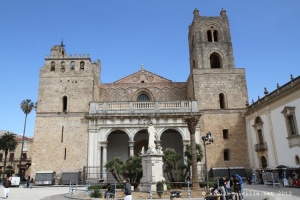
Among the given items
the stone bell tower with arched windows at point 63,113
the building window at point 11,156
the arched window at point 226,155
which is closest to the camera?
the stone bell tower with arched windows at point 63,113

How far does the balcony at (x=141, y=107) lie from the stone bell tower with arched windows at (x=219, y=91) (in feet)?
4.44

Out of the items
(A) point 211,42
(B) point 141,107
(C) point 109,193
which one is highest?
(A) point 211,42

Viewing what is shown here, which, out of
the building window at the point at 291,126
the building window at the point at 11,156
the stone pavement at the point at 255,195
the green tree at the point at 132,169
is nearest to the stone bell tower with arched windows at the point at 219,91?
the building window at the point at 291,126

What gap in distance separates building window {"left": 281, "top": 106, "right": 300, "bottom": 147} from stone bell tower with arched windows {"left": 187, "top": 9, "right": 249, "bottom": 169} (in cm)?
672

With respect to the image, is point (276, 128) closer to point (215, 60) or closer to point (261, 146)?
point (261, 146)

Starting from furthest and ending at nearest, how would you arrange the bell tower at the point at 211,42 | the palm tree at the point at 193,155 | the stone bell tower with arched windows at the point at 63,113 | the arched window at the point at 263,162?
the bell tower at the point at 211,42
the stone bell tower with arched windows at the point at 63,113
the arched window at the point at 263,162
the palm tree at the point at 193,155

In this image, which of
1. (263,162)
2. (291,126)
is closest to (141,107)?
(263,162)

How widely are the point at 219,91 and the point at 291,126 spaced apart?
903 cm

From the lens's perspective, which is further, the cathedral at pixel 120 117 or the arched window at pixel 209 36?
the arched window at pixel 209 36

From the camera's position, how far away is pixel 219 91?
28.1 meters

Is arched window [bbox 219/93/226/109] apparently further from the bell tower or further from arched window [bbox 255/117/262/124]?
arched window [bbox 255/117/262/124]

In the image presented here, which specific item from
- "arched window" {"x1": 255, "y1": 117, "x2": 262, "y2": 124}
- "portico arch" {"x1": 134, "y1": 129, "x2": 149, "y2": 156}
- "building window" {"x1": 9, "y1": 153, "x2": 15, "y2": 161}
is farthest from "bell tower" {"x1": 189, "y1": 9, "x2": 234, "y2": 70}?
"building window" {"x1": 9, "y1": 153, "x2": 15, "y2": 161}

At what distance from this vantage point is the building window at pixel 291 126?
63.2ft

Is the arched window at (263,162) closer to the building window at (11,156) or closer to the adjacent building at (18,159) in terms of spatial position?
the adjacent building at (18,159)
